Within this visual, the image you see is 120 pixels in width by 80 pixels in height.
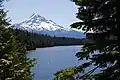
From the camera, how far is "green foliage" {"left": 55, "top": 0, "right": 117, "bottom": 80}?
814 centimetres

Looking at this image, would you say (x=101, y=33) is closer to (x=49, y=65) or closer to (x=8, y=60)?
(x=8, y=60)

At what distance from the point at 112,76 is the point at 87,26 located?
5.88ft

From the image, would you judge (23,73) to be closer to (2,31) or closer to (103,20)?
(2,31)

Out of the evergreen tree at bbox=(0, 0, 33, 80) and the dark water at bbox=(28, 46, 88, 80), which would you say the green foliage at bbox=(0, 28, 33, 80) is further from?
the dark water at bbox=(28, 46, 88, 80)

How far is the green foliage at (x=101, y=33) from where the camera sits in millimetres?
8141

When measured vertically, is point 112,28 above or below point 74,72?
above

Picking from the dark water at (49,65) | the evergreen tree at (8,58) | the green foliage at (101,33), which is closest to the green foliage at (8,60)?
the evergreen tree at (8,58)

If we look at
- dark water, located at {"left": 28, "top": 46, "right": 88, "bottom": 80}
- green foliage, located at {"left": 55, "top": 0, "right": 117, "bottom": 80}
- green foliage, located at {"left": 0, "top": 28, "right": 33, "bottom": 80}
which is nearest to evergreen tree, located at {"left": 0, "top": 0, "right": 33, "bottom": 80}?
green foliage, located at {"left": 0, "top": 28, "right": 33, "bottom": 80}

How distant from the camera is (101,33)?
853 centimetres

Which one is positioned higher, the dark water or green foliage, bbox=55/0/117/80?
green foliage, bbox=55/0/117/80

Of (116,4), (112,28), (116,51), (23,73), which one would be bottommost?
(23,73)

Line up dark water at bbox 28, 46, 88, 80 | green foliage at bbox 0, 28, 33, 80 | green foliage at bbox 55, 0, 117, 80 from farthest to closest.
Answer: dark water at bbox 28, 46, 88, 80, green foliage at bbox 0, 28, 33, 80, green foliage at bbox 55, 0, 117, 80

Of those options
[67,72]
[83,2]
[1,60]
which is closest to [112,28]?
[83,2]

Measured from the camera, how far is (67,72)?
8617 millimetres
